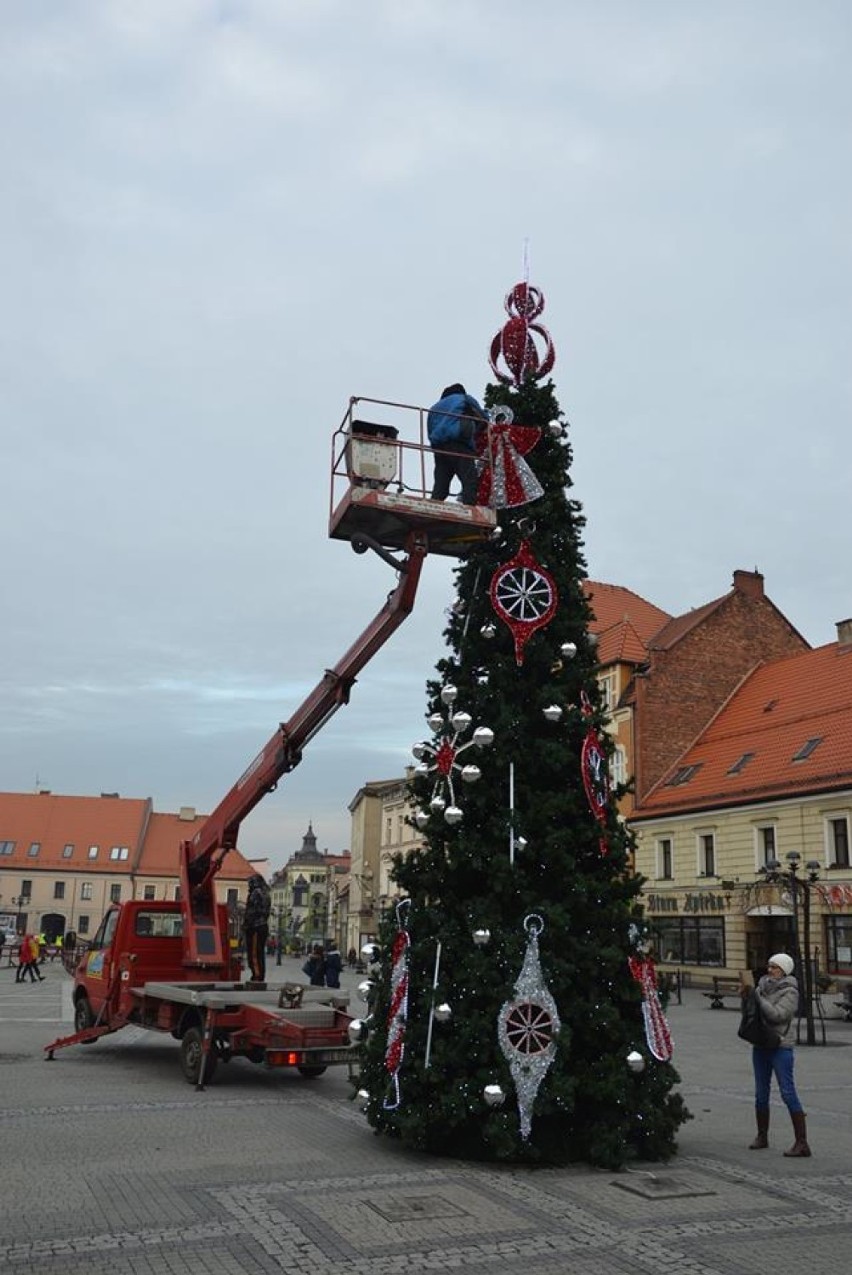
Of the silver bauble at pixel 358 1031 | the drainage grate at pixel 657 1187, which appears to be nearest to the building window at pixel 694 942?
the silver bauble at pixel 358 1031

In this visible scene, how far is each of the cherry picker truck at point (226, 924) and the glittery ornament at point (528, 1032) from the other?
13.0 feet

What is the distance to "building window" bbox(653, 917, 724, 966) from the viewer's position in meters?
34.4

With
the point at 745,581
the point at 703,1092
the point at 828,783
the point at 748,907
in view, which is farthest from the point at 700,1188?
the point at 745,581

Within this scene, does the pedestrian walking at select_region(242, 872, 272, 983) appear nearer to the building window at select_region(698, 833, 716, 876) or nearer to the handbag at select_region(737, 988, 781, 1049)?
the handbag at select_region(737, 988, 781, 1049)

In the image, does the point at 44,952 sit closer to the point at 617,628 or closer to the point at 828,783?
the point at 617,628

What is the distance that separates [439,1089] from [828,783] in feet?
80.3

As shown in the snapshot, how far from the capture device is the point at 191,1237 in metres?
6.53

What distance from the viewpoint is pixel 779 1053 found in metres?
9.16

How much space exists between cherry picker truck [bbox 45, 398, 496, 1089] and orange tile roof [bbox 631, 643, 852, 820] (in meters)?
20.0

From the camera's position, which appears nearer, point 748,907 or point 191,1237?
point 191,1237

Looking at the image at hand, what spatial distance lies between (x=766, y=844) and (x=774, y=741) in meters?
4.01

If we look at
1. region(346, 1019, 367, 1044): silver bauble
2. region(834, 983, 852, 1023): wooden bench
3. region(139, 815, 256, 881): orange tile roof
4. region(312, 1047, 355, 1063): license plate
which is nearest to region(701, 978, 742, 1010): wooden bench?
region(834, 983, 852, 1023): wooden bench

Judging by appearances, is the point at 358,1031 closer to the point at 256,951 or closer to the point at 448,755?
the point at 448,755

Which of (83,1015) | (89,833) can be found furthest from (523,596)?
(89,833)
